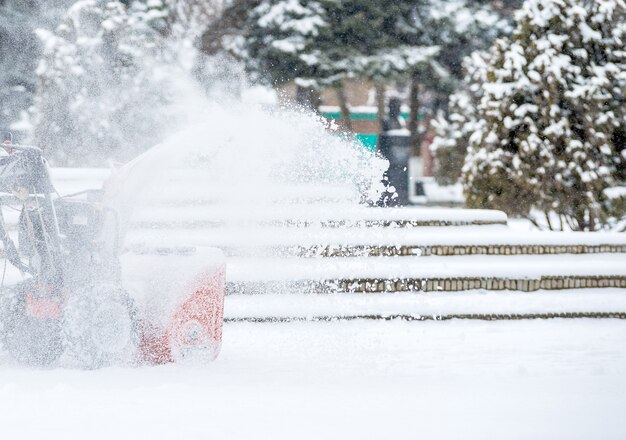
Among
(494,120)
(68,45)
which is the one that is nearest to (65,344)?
(494,120)

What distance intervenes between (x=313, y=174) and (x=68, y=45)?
6.63m

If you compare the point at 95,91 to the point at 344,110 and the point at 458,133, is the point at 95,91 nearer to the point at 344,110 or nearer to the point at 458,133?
the point at 458,133

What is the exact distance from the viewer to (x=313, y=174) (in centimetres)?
1282

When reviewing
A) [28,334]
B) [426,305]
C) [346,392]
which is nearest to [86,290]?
[28,334]

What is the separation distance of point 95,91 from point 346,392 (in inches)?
497

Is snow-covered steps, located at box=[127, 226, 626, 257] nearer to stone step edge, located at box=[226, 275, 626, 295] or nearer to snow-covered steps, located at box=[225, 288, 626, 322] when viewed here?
stone step edge, located at box=[226, 275, 626, 295]

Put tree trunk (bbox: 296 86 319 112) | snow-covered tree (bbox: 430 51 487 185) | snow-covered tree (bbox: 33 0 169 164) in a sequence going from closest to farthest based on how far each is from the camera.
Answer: snow-covered tree (bbox: 430 51 487 185) → snow-covered tree (bbox: 33 0 169 164) → tree trunk (bbox: 296 86 319 112)

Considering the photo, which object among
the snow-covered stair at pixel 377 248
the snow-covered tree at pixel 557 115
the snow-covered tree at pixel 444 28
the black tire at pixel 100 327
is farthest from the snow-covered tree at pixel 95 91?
the black tire at pixel 100 327

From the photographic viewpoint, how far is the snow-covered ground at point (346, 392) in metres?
4.90

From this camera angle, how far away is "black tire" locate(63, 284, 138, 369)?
5.87 meters

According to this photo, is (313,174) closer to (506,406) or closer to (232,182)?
(232,182)

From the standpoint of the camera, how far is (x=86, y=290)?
19.2 feet

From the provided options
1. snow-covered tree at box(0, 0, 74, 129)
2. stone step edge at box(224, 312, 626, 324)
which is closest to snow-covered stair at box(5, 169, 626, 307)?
stone step edge at box(224, 312, 626, 324)

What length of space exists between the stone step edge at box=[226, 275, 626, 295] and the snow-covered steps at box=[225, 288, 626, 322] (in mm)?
84
